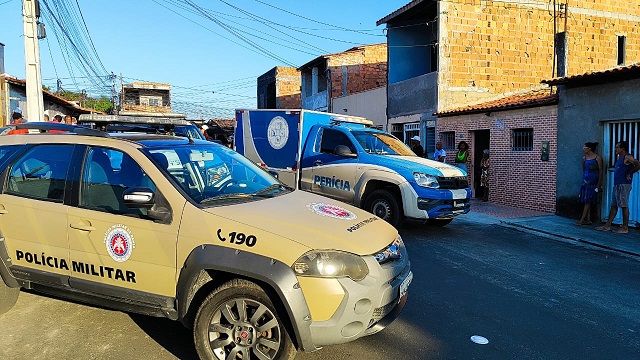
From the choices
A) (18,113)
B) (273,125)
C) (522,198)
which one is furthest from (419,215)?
(18,113)

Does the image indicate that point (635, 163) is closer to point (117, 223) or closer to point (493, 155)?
point (493, 155)

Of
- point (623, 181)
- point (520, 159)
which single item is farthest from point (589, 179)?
point (520, 159)

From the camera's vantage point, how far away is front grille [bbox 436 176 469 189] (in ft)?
26.3

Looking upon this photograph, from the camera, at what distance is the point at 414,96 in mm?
17781

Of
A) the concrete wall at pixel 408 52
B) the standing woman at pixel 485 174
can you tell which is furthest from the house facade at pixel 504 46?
the standing woman at pixel 485 174

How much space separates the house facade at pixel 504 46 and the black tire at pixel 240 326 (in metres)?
14.3

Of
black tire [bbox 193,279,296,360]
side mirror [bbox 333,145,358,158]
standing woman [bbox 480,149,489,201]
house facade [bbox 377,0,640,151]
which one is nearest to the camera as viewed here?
black tire [bbox 193,279,296,360]

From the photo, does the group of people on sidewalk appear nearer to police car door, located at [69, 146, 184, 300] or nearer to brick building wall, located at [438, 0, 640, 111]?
brick building wall, located at [438, 0, 640, 111]

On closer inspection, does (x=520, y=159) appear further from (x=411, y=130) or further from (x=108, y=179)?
(x=108, y=179)

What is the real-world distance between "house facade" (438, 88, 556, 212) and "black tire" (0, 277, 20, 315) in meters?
11.6

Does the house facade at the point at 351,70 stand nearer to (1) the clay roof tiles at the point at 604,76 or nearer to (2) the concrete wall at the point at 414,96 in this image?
(2) the concrete wall at the point at 414,96

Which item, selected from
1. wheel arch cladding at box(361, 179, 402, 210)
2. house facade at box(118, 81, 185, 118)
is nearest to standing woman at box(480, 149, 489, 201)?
wheel arch cladding at box(361, 179, 402, 210)

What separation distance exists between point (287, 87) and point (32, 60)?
83.5ft

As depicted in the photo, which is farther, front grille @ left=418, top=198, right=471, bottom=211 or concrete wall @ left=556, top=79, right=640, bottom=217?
concrete wall @ left=556, top=79, right=640, bottom=217
